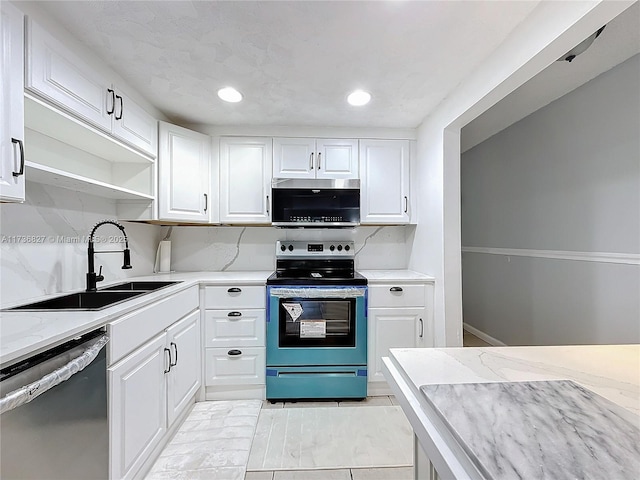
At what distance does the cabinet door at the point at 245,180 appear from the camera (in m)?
2.55

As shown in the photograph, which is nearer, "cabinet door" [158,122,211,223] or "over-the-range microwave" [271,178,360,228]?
"cabinet door" [158,122,211,223]

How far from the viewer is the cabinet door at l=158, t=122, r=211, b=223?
2.19 metres

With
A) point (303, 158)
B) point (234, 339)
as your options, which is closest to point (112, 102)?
point (303, 158)

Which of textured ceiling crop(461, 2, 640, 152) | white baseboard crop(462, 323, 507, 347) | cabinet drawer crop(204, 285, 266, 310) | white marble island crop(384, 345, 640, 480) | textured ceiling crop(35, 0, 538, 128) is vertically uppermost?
textured ceiling crop(461, 2, 640, 152)

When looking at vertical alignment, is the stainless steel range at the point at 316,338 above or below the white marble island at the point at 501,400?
below

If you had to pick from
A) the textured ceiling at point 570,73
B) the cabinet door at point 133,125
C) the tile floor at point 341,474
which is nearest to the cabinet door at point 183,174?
the cabinet door at point 133,125

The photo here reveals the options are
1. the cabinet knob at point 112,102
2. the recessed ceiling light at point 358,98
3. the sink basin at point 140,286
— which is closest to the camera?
the cabinet knob at point 112,102

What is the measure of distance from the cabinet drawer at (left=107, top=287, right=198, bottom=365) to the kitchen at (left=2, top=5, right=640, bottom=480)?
57 centimetres

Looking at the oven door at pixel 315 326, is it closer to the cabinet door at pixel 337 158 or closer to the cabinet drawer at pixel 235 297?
the cabinet drawer at pixel 235 297

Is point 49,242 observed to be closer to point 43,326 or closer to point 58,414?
point 43,326

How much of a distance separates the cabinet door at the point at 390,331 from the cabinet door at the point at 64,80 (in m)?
2.17

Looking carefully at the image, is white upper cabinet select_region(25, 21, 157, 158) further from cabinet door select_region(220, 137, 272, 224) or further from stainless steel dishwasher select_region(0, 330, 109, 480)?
stainless steel dishwasher select_region(0, 330, 109, 480)

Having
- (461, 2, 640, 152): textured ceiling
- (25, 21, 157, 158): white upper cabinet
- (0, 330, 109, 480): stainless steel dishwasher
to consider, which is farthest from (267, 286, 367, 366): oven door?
(461, 2, 640, 152): textured ceiling

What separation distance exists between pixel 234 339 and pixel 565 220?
9.36 feet
